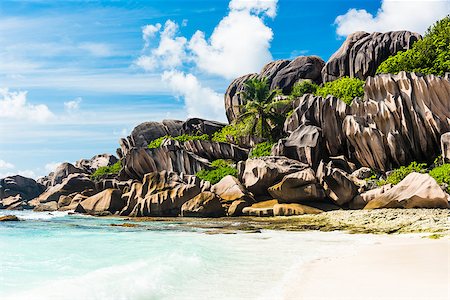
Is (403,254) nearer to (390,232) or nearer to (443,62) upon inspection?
(390,232)

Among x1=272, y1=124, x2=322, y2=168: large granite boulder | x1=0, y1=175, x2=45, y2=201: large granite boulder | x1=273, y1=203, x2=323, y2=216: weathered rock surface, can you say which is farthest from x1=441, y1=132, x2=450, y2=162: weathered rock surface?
x1=0, y1=175, x2=45, y2=201: large granite boulder

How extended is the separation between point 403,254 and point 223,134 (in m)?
36.8

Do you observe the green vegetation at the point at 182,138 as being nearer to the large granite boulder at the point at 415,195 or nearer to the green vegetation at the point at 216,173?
the green vegetation at the point at 216,173

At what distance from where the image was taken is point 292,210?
22656 mm

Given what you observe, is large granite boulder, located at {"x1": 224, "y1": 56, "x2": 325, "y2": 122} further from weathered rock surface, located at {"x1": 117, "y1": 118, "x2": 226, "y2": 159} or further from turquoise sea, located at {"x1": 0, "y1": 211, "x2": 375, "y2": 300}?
turquoise sea, located at {"x1": 0, "y1": 211, "x2": 375, "y2": 300}

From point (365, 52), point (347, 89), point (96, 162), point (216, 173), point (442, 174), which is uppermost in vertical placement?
point (365, 52)

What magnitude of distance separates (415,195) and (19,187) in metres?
52.8

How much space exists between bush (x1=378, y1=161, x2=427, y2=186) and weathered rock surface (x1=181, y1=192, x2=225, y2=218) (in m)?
9.47

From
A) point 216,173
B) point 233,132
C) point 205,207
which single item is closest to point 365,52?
point 233,132

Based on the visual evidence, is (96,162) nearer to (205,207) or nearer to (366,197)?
(205,207)

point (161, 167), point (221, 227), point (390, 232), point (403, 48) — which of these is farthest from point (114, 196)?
point (403, 48)

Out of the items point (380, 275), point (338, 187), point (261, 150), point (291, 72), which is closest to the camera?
point (380, 275)

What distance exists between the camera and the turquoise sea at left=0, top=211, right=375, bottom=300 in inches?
306

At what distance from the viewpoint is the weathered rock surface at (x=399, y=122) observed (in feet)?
83.9
